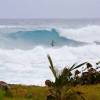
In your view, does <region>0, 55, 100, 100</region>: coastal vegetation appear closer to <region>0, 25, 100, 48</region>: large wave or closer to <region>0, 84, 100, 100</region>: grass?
<region>0, 84, 100, 100</region>: grass

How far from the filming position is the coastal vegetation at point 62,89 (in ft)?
45.4

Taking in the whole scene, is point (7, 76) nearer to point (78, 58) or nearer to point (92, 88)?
point (92, 88)

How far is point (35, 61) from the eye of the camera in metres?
33.7

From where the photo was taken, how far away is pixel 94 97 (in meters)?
15.7

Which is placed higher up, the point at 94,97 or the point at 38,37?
the point at 38,37

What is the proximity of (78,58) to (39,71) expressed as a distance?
986 cm

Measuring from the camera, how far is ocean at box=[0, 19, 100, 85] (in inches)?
1051

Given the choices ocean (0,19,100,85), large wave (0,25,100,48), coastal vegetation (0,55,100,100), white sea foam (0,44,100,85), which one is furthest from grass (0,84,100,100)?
large wave (0,25,100,48)

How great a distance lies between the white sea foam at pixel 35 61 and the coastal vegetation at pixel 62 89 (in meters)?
4.83

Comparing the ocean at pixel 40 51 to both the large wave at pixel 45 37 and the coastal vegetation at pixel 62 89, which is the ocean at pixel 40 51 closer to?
the large wave at pixel 45 37

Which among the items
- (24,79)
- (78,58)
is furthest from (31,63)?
(24,79)

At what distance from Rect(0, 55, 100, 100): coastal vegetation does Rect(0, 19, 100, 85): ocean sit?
1459mm

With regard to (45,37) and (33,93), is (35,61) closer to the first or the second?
(33,93)

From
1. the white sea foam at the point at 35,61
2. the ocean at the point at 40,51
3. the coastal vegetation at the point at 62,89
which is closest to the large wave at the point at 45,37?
the ocean at the point at 40,51
